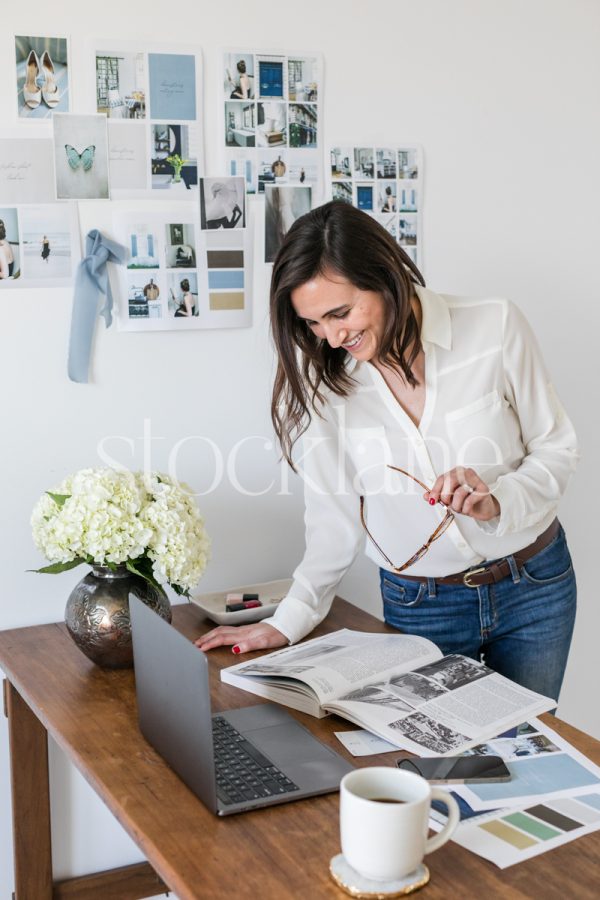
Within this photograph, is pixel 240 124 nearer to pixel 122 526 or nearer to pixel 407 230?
pixel 407 230

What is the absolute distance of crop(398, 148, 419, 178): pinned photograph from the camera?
223 centimetres

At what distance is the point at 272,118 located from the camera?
208cm

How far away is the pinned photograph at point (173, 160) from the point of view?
1.99m

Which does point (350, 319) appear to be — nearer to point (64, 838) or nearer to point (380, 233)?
point (380, 233)

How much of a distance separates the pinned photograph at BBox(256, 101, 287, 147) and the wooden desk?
3.05 ft

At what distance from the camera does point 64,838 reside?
2.15 m

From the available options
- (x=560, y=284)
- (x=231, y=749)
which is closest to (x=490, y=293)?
(x=560, y=284)

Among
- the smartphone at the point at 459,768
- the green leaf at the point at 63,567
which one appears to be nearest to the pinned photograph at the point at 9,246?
the green leaf at the point at 63,567

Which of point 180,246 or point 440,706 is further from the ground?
point 180,246

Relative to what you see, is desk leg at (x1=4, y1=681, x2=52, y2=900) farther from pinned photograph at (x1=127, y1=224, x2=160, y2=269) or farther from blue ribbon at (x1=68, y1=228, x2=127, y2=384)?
pinned photograph at (x1=127, y1=224, x2=160, y2=269)

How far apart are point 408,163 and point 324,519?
0.82 m

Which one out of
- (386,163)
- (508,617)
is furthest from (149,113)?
(508,617)

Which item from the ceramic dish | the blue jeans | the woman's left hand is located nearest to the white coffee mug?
the woman's left hand

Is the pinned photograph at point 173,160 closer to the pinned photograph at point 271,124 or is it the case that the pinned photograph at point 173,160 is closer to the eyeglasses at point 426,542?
the pinned photograph at point 271,124
